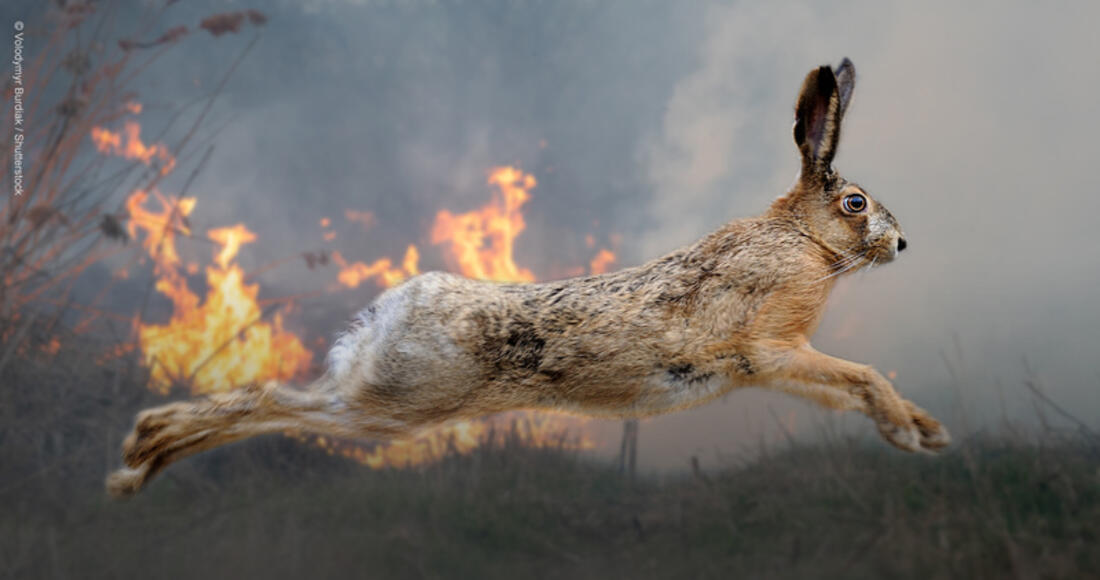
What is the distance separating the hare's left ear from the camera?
152 inches

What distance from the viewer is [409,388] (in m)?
4.06

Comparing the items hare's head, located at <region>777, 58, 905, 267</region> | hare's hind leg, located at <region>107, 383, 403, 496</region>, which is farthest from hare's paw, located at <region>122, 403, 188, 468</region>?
hare's head, located at <region>777, 58, 905, 267</region>

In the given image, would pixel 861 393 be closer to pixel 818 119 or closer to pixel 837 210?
pixel 837 210

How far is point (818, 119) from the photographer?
4.03 metres

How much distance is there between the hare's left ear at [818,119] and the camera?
12.7ft

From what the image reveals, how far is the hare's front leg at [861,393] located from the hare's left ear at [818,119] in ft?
3.67

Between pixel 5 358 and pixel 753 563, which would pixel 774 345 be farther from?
pixel 5 358

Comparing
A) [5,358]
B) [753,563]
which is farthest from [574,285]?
[5,358]

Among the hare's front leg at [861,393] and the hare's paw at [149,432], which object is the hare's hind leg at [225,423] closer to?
the hare's paw at [149,432]

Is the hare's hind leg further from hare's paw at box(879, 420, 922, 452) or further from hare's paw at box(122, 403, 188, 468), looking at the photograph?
hare's paw at box(879, 420, 922, 452)

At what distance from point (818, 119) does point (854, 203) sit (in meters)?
0.59

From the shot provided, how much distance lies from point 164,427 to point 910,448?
3.98 meters

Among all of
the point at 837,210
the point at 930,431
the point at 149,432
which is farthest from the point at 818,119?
the point at 149,432

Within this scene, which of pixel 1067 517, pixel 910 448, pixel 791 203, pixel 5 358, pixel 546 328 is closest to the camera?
pixel 1067 517
